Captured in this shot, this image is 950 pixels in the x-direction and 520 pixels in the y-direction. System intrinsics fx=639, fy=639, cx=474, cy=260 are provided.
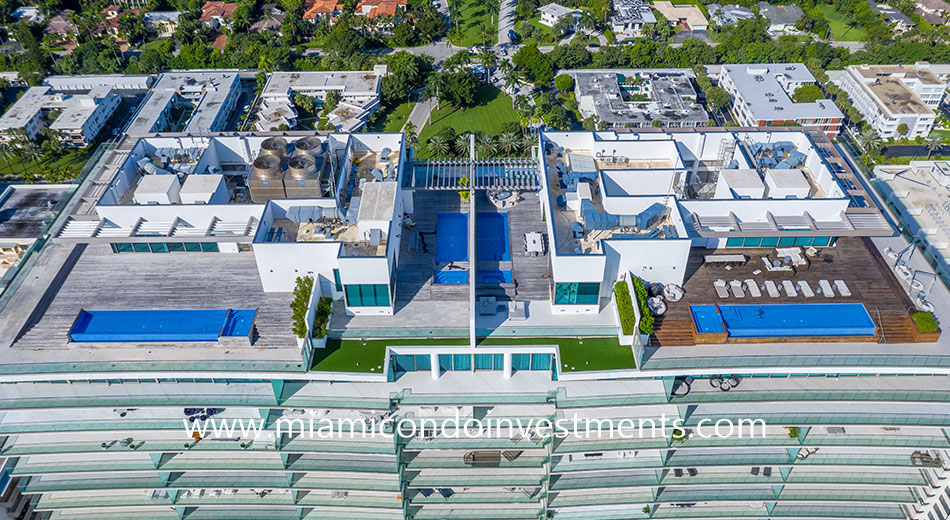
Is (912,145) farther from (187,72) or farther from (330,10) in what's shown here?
(187,72)

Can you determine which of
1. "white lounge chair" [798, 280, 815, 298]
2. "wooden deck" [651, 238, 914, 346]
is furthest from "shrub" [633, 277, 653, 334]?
"white lounge chair" [798, 280, 815, 298]

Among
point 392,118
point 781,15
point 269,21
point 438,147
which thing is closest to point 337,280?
point 438,147

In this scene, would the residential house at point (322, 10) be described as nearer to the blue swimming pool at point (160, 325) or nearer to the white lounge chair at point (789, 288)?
the blue swimming pool at point (160, 325)

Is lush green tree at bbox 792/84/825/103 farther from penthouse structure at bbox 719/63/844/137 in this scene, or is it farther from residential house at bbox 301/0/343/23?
residential house at bbox 301/0/343/23

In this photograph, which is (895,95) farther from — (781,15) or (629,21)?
(629,21)

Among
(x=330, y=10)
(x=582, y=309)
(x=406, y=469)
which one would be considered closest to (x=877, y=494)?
(x=582, y=309)

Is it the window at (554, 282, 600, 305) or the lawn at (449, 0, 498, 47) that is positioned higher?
the window at (554, 282, 600, 305)
